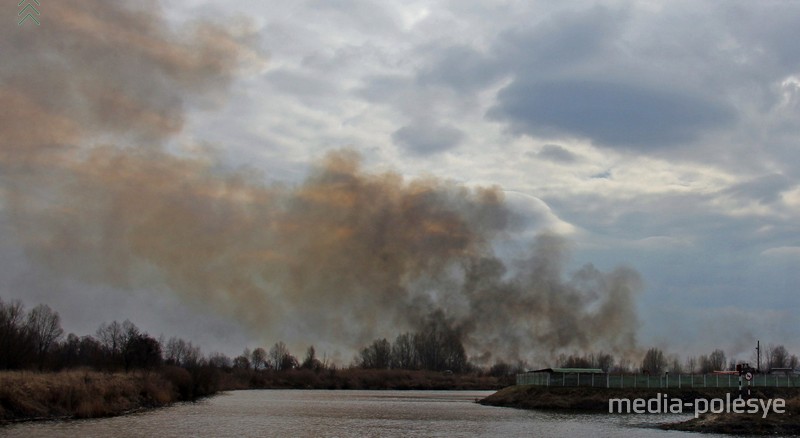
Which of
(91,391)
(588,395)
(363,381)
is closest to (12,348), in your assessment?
(91,391)

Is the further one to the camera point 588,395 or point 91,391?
point 588,395

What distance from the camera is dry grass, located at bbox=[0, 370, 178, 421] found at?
171 ft

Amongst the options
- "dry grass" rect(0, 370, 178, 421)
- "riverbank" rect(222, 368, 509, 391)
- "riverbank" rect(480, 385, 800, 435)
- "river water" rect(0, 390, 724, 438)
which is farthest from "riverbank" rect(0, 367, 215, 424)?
"riverbank" rect(222, 368, 509, 391)

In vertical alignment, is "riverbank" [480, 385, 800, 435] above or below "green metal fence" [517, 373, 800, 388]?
below

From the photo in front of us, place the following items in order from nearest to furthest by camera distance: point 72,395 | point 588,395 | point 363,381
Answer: point 72,395
point 588,395
point 363,381

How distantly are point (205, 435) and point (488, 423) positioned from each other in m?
25.8

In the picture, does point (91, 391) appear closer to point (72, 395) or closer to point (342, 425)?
point (72, 395)

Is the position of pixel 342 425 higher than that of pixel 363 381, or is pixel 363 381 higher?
pixel 342 425

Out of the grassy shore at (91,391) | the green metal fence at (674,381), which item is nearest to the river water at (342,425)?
the grassy shore at (91,391)

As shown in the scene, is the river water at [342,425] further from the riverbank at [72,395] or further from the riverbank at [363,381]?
the riverbank at [363,381]

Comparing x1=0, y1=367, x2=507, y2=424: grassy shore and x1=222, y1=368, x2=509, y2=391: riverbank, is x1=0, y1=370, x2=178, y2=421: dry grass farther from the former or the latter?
x1=222, y1=368, x2=509, y2=391: riverbank

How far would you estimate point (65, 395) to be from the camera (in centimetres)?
5800

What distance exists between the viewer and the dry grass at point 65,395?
171 feet

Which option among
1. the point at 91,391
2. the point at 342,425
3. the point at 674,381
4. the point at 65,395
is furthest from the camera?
the point at 674,381
